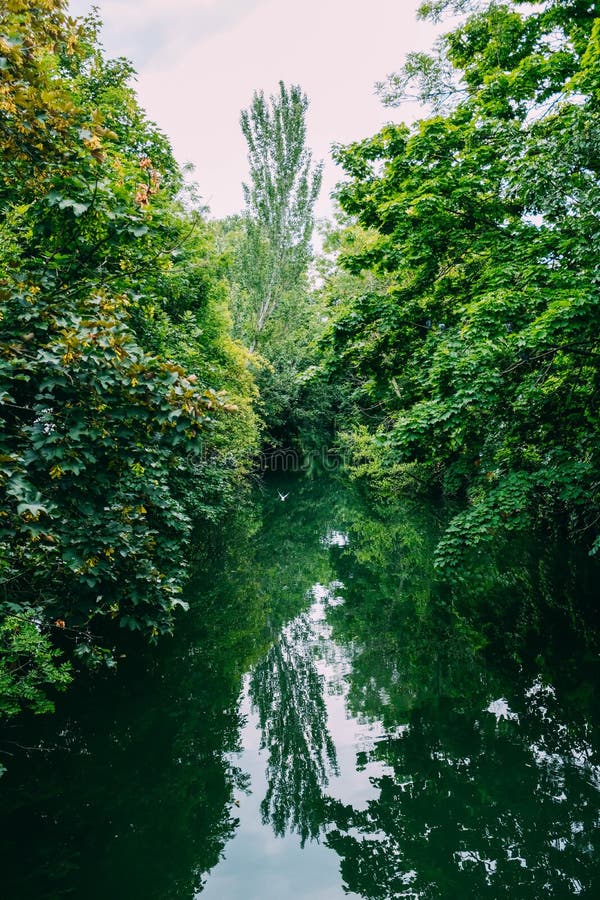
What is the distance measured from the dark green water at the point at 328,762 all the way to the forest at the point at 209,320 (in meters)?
1.13

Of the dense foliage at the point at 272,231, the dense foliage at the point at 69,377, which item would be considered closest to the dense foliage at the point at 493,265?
the dense foliage at the point at 69,377

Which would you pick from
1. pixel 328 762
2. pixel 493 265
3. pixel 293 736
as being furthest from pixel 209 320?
pixel 328 762

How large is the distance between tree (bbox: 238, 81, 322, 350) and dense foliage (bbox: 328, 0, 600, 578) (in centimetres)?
2073

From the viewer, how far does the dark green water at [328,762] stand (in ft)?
14.6

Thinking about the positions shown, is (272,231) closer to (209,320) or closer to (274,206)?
(274,206)

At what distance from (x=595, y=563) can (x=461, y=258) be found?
25.2ft

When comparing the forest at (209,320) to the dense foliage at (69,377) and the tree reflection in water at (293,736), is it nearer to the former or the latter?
the dense foliage at (69,377)

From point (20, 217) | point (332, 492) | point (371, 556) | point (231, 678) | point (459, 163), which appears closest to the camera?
point (20, 217)

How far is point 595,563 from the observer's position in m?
11.7

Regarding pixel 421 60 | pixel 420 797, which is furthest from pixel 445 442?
pixel 421 60

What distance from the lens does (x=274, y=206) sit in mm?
31422

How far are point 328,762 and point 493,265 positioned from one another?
26.7 ft

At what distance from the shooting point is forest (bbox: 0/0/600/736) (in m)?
3.56

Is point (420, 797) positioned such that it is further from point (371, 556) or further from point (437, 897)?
point (371, 556)
